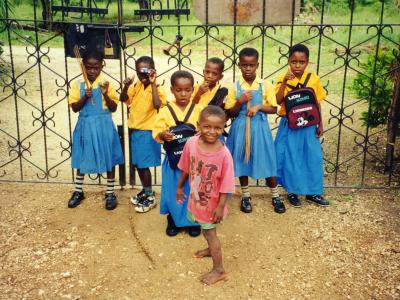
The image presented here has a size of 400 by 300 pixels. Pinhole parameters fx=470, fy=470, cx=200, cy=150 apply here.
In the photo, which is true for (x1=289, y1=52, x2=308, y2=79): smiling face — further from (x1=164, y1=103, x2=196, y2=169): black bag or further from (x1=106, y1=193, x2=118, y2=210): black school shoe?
(x1=106, y1=193, x2=118, y2=210): black school shoe

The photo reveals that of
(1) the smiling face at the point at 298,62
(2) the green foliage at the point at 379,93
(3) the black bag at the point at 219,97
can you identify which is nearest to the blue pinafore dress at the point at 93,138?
(3) the black bag at the point at 219,97

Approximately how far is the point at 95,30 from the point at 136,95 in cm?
76

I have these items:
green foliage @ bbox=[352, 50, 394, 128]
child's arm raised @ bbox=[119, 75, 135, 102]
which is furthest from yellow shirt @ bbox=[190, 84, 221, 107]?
green foliage @ bbox=[352, 50, 394, 128]

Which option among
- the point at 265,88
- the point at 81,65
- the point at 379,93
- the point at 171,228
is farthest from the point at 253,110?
the point at 379,93

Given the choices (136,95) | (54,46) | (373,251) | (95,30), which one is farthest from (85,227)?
(54,46)

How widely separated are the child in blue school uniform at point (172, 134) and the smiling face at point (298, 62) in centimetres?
92

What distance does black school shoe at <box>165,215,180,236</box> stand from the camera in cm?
390

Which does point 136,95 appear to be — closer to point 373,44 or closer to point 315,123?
point 315,123

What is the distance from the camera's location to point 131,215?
4.25 meters

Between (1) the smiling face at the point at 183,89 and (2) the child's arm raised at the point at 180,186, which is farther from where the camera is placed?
(1) the smiling face at the point at 183,89

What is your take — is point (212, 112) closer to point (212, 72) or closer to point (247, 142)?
point (212, 72)

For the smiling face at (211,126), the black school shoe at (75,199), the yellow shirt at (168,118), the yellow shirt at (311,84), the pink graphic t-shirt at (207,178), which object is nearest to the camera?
the smiling face at (211,126)

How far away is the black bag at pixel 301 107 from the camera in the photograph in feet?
13.5

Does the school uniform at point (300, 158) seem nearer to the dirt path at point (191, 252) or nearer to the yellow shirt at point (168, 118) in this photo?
the dirt path at point (191, 252)
